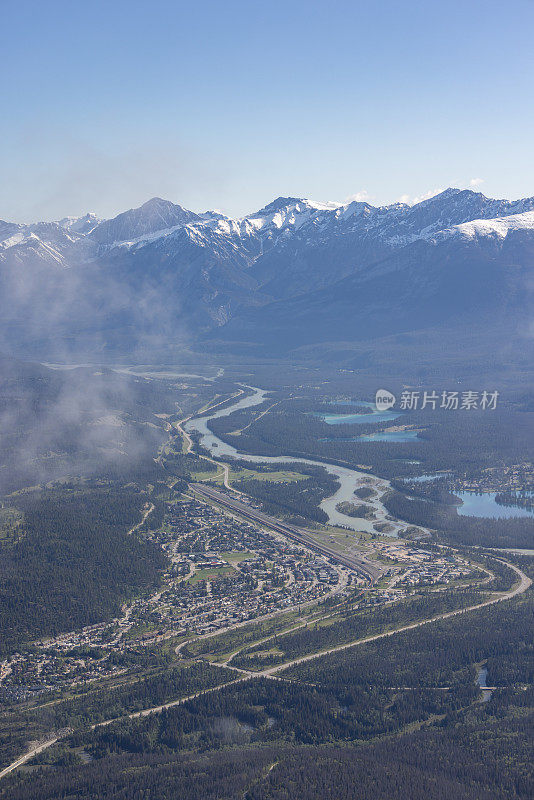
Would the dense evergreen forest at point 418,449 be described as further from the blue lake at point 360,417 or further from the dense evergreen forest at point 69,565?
the dense evergreen forest at point 69,565

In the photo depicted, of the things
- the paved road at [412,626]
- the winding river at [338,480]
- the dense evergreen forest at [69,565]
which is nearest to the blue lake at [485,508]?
the winding river at [338,480]

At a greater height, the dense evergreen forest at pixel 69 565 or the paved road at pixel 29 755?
the dense evergreen forest at pixel 69 565

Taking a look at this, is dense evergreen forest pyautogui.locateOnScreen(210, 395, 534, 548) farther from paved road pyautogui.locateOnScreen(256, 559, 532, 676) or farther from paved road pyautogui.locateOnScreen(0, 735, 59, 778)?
paved road pyautogui.locateOnScreen(0, 735, 59, 778)

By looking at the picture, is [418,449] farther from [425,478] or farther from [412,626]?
[412,626]

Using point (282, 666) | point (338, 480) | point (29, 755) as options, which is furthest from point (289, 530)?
point (29, 755)

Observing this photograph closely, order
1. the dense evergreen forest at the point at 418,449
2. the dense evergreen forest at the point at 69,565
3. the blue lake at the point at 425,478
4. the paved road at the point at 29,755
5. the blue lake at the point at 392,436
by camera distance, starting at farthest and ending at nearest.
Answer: the blue lake at the point at 392,436 → the blue lake at the point at 425,478 → the dense evergreen forest at the point at 418,449 → the dense evergreen forest at the point at 69,565 → the paved road at the point at 29,755

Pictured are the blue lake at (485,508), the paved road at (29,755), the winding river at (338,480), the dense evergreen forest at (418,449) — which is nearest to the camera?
the paved road at (29,755)
